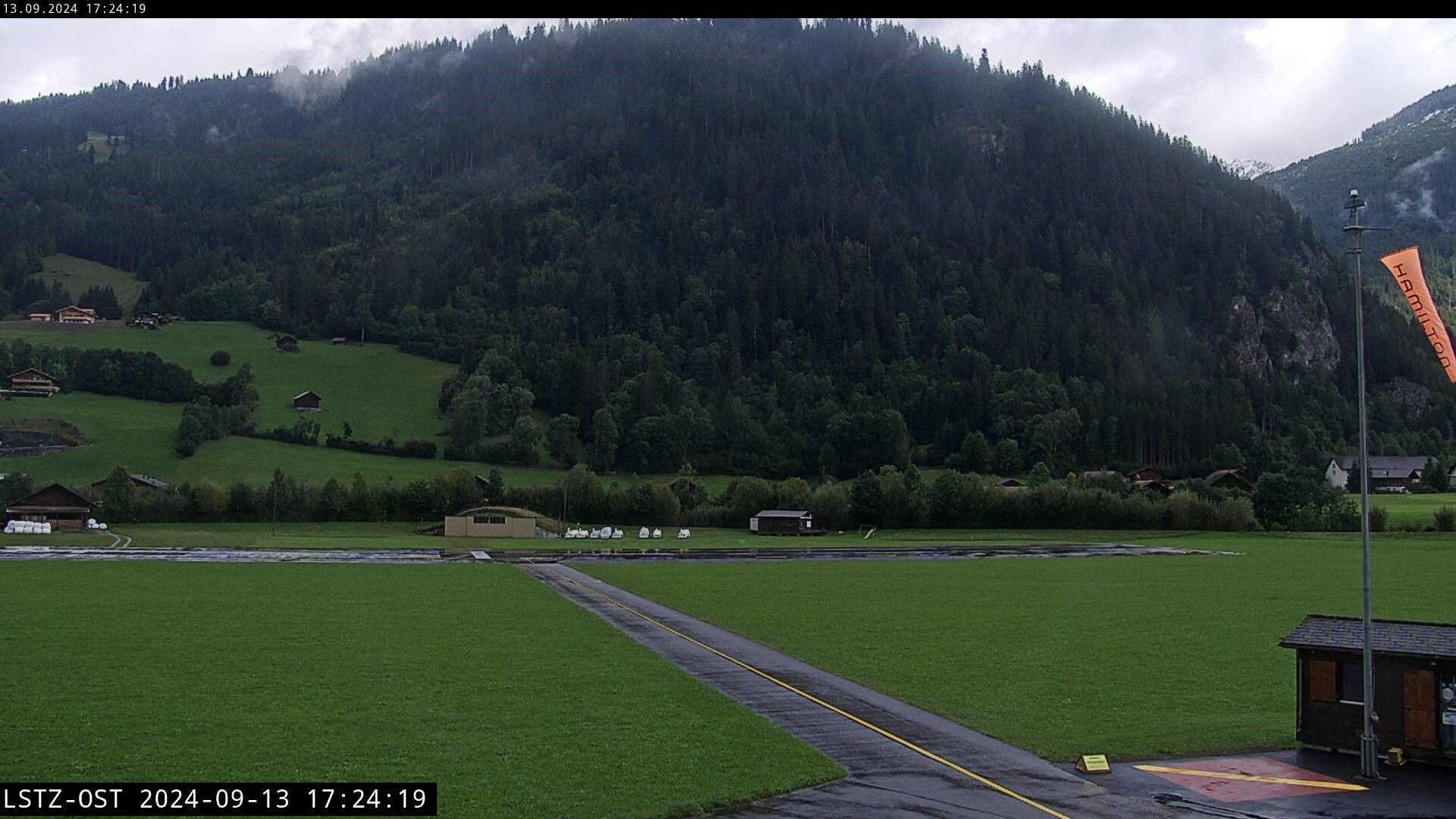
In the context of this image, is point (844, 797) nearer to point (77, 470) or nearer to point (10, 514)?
point (10, 514)

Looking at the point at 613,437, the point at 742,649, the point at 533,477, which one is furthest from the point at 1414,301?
the point at 613,437

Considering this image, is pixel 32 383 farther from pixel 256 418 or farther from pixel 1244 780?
pixel 1244 780

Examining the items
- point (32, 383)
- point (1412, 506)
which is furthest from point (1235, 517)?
point (32, 383)

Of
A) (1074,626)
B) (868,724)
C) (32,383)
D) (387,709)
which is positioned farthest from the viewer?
(32,383)

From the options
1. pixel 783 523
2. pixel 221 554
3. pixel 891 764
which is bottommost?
pixel 221 554

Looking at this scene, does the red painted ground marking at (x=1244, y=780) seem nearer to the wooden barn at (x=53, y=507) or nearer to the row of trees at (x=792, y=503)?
the row of trees at (x=792, y=503)

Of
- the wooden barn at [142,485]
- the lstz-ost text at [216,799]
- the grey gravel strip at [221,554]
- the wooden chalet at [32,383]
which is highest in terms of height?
the wooden chalet at [32,383]

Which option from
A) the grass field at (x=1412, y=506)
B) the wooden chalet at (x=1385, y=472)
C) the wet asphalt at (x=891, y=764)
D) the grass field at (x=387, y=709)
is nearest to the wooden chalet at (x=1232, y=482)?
the wooden chalet at (x=1385, y=472)
